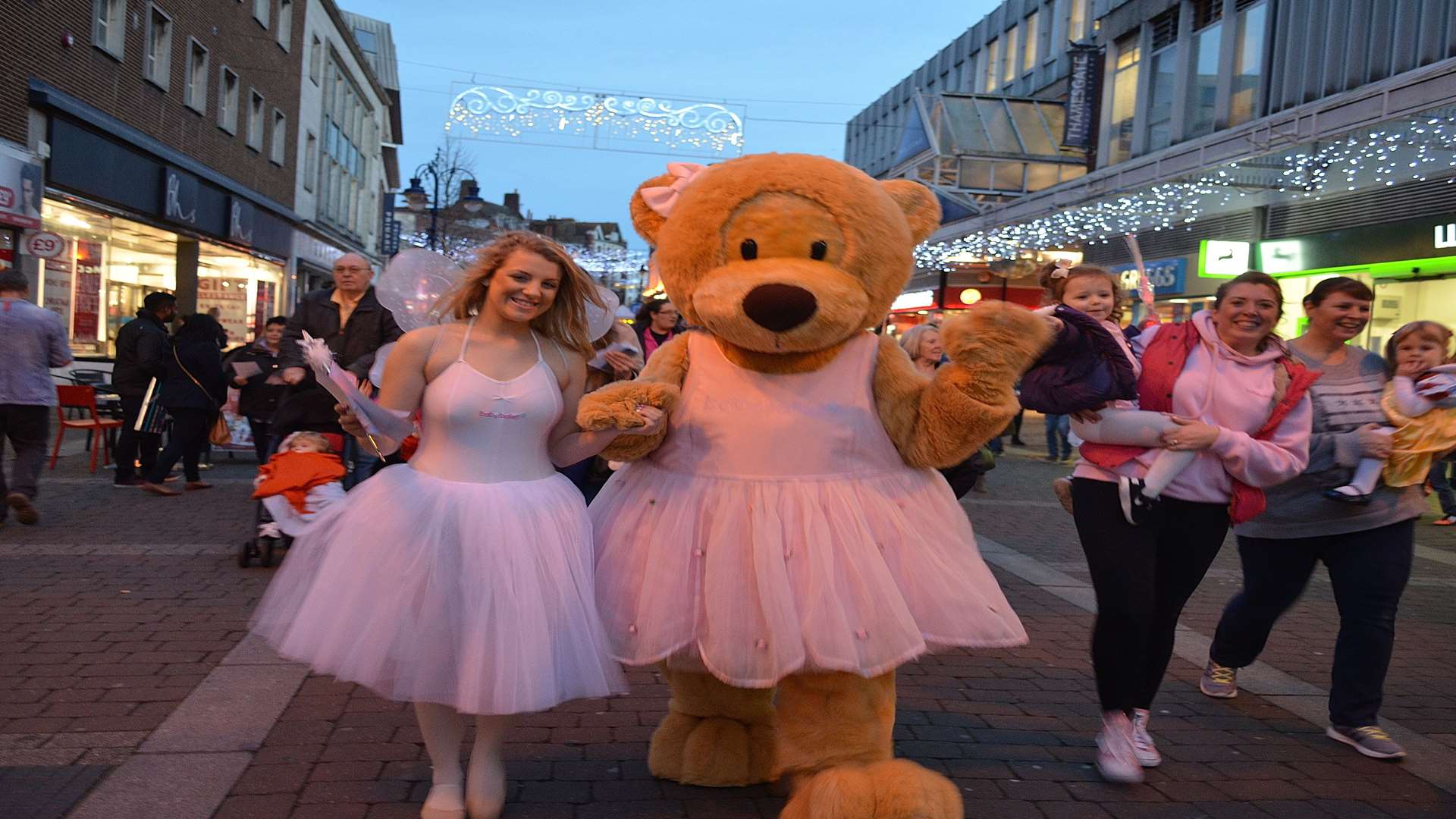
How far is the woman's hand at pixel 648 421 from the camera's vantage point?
3.52 m

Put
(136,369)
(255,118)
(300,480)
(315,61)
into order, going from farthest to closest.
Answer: (315,61) → (255,118) → (136,369) → (300,480)

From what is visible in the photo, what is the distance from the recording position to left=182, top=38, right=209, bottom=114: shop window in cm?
2297

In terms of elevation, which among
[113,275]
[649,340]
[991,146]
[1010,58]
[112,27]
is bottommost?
[649,340]

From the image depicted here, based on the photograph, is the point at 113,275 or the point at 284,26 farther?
the point at 284,26

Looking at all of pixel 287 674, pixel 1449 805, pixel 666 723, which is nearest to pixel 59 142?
pixel 287 674

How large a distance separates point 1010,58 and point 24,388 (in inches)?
1308

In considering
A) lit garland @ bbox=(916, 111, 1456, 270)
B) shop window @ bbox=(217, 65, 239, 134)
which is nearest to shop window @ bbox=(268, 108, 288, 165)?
shop window @ bbox=(217, 65, 239, 134)

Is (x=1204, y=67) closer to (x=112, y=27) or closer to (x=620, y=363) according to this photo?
(x=112, y=27)

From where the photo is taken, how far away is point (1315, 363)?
16.0 ft

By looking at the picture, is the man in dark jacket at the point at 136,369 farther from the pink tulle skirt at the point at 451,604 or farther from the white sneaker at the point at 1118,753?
the white sneaker at the point at 1118,753

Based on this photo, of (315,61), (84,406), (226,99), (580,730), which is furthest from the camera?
(315,61)

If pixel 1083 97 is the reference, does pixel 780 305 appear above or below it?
below

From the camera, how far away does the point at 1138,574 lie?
4152 mm

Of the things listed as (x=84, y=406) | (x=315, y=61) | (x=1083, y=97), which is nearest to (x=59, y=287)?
(x=84, y=406)
